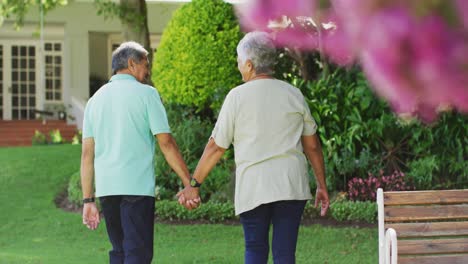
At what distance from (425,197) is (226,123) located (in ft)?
4.92

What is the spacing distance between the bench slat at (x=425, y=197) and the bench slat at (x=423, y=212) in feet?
0.12

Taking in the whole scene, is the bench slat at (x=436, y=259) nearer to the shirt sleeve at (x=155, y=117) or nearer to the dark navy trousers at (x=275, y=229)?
the dark navy trousers at (x=275, y=229)

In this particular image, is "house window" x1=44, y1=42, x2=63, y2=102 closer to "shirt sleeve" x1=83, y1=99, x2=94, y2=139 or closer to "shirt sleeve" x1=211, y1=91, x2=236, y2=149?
"shirt sleeve" x1=83, y1=99, x2=94, y2=139

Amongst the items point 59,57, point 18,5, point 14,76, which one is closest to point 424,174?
point 18,5

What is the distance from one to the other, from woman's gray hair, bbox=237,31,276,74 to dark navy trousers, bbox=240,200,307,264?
72 cm

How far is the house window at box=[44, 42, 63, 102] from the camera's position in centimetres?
2569

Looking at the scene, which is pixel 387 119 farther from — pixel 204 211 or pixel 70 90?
pixel 70 90

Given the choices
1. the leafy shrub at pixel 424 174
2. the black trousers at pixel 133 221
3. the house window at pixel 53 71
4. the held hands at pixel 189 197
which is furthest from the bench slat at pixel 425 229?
the house window at pixel 53 71

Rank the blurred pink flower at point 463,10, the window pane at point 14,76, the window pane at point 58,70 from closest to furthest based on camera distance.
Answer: the blurred pink flower at point 463,10 → the window pane at point 14,76 → the window pane at point 58,70

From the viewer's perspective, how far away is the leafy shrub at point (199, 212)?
10461mm

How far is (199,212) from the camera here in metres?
→ 10.6

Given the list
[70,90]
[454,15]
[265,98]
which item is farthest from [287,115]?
[70,90]

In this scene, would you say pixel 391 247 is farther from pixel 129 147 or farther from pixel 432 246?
pixel 129 147

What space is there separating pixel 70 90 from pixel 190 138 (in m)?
13.0
